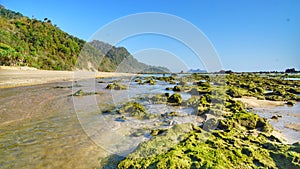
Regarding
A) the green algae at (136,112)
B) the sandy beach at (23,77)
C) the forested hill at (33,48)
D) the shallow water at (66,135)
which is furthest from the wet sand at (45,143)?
the forested hill at (33,48)

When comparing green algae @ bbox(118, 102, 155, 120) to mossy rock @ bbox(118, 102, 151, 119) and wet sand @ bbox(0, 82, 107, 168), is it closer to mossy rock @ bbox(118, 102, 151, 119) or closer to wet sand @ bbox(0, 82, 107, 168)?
mossy rock @ bbox(118, 102, 151, 119)

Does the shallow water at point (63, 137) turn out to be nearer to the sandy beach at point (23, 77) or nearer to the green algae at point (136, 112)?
the green algae at point (136, 112)

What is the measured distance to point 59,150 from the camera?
17.1 feet

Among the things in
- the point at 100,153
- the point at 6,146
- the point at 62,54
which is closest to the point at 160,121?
the point at 100,153

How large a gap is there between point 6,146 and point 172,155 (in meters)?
4.92

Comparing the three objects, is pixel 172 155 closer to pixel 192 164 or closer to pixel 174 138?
pixel 192 164

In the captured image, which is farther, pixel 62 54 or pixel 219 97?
pixel 62 54

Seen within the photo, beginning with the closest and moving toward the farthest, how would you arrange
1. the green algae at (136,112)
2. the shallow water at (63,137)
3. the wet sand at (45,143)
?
the wet sand at (45,143)
the shallow water at (63,137)
the green algae at (136,112)

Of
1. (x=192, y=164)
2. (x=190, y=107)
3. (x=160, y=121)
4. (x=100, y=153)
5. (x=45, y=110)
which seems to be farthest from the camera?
(x=190, y=107)

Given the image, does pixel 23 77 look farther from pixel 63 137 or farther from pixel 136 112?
pixel 63 137

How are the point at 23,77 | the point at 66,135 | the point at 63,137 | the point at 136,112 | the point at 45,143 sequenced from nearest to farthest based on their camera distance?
the point at 45,143 < the point at 63,137 < the point at 66,135 < the point at 136,112 < the point at 23,77

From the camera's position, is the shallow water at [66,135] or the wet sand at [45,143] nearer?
→ the wet sand at [45,143]

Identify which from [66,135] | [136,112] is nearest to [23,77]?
[136,112]

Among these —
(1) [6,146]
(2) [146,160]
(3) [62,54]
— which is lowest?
(1) [6,146]
